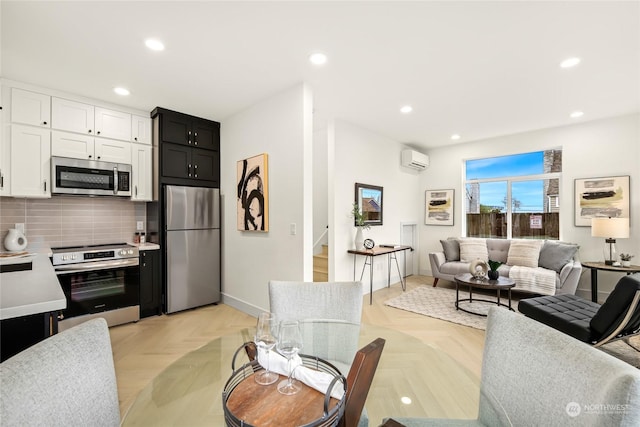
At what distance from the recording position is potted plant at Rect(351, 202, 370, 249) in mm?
4281

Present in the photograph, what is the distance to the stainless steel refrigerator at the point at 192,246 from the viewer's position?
360 cm

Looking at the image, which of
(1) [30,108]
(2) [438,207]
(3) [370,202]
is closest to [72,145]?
(1) [30,108]

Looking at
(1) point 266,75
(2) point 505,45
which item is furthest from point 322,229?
(2) point 505,45

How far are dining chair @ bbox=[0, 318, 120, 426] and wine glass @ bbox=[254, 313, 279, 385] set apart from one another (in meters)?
0.47

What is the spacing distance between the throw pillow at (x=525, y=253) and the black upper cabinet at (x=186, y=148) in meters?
4.72

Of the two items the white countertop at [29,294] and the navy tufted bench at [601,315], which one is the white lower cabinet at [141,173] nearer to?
the white countertop at [29,294]

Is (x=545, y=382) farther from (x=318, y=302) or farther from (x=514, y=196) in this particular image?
(x=514, y=196)

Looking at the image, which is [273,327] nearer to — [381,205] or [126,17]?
[126,17]

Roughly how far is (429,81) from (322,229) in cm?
304

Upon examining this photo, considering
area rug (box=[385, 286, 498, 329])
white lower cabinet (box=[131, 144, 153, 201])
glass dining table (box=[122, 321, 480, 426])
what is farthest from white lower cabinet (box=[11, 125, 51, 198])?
area rug (box=[385, 286, 498, 329])

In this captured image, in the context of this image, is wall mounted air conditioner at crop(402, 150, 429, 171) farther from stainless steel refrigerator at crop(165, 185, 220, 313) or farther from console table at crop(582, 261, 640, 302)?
stainless steel refrigerator at crop(165, 185, 220, 313)

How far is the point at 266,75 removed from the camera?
279 centimetres

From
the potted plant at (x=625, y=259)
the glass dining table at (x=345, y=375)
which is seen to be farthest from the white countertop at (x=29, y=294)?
the potted plant at (x=625, y=259)

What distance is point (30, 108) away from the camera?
2885 millimetres
